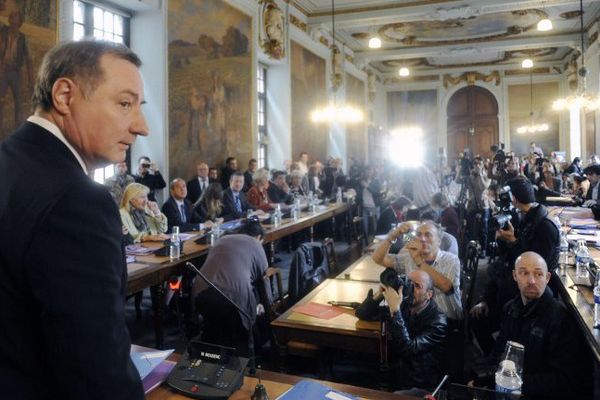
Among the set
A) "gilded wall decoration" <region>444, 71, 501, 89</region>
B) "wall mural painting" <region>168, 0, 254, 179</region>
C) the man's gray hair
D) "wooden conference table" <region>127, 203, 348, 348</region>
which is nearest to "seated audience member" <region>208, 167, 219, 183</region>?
"wall mural painting" <region>168, 0, 254, 179</region>

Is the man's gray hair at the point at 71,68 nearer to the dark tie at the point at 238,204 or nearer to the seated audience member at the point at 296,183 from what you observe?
the dark tie at the point at 238,204

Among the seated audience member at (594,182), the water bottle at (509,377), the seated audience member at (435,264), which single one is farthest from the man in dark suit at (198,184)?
the water bottle at (509,377)

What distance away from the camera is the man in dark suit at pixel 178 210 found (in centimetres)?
659

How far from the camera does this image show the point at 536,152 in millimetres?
11312

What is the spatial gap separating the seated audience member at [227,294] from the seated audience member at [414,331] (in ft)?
3.31

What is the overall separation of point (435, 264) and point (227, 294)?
1616mm

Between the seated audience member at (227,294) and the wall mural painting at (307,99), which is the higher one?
the wall mural painting at (307,99)

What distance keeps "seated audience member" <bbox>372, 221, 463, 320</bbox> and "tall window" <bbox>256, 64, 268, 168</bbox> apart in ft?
27.6

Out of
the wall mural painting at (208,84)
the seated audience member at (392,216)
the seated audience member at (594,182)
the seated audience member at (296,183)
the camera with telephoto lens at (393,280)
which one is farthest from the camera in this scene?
the seated audience member at (296,183)

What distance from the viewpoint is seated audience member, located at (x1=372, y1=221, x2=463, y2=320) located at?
11.8 ft

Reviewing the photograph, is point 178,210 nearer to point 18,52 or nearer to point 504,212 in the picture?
point 18,52

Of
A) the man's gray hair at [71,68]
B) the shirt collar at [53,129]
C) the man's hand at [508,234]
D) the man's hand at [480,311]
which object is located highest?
the man's gray hair at [71,68]

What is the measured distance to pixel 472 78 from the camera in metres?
20.5

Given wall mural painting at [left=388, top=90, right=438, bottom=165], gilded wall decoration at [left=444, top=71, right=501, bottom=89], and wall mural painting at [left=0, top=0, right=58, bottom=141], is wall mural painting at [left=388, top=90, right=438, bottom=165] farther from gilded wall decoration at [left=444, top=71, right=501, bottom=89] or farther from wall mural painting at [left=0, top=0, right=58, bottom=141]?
wall mural painting at [left=0, top=0, right=58, bottom=141]
